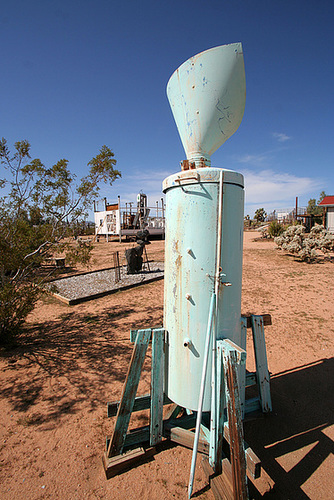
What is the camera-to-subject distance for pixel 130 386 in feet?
7.08

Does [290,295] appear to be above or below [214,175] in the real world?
below

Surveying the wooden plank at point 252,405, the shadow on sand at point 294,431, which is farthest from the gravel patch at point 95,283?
the shadow on sand at point 294,431

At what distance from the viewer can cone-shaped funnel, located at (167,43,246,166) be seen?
185 cm

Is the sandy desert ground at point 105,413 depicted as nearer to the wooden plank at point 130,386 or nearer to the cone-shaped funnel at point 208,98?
the wooden plank at point 130,386

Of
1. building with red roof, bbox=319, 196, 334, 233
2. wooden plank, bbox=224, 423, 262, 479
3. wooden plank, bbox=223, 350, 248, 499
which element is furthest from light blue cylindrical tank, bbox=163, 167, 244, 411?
building with red roof, bbox=319, 196, 334, 233

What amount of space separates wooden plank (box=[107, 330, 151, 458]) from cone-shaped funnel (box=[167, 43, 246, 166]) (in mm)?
1609

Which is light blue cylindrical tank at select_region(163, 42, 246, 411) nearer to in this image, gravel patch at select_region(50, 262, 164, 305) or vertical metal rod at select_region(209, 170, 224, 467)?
vertical metal rod at select_region(209, 170, 224, 467)

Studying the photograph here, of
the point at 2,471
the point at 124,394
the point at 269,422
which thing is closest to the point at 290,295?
the point at 269,422

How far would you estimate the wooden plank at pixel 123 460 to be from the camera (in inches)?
84.4

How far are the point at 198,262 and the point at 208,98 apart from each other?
50.6 inches

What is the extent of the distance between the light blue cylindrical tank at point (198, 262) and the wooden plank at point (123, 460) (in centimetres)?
73

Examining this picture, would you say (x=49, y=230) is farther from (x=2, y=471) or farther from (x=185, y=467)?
(x=185, y=467)

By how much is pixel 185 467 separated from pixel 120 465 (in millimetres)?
609

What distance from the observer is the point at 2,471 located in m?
2.25
